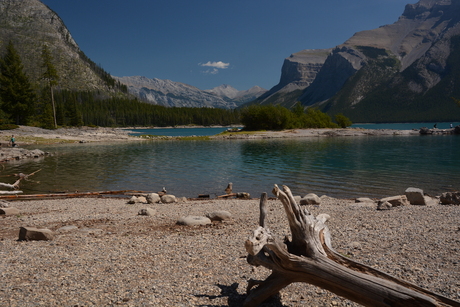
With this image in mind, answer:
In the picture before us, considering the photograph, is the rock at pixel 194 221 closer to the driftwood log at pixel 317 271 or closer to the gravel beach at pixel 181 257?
the gravel beach at pixel 181 257

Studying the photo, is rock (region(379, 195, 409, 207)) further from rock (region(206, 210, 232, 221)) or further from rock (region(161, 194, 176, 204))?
rock (region(161, 194, 176, 204))

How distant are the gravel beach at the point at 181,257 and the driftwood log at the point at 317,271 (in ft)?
2.43

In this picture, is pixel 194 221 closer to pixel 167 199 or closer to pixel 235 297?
pixel 235 297

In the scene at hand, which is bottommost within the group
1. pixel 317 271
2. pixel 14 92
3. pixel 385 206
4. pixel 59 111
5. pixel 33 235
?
pixel 385 206

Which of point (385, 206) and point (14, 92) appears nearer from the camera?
point (385, 206)

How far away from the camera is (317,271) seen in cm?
506

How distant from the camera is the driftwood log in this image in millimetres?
→ 4340

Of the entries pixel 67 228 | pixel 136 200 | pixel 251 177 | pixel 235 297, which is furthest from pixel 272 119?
pixel 235 297

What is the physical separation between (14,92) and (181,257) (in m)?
93.9

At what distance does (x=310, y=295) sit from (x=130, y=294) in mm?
3663

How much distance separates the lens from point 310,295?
5.93 m

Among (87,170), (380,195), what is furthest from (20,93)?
(380,195)

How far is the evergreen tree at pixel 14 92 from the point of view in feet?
259

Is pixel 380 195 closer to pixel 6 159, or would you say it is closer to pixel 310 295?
pixel 310 295
